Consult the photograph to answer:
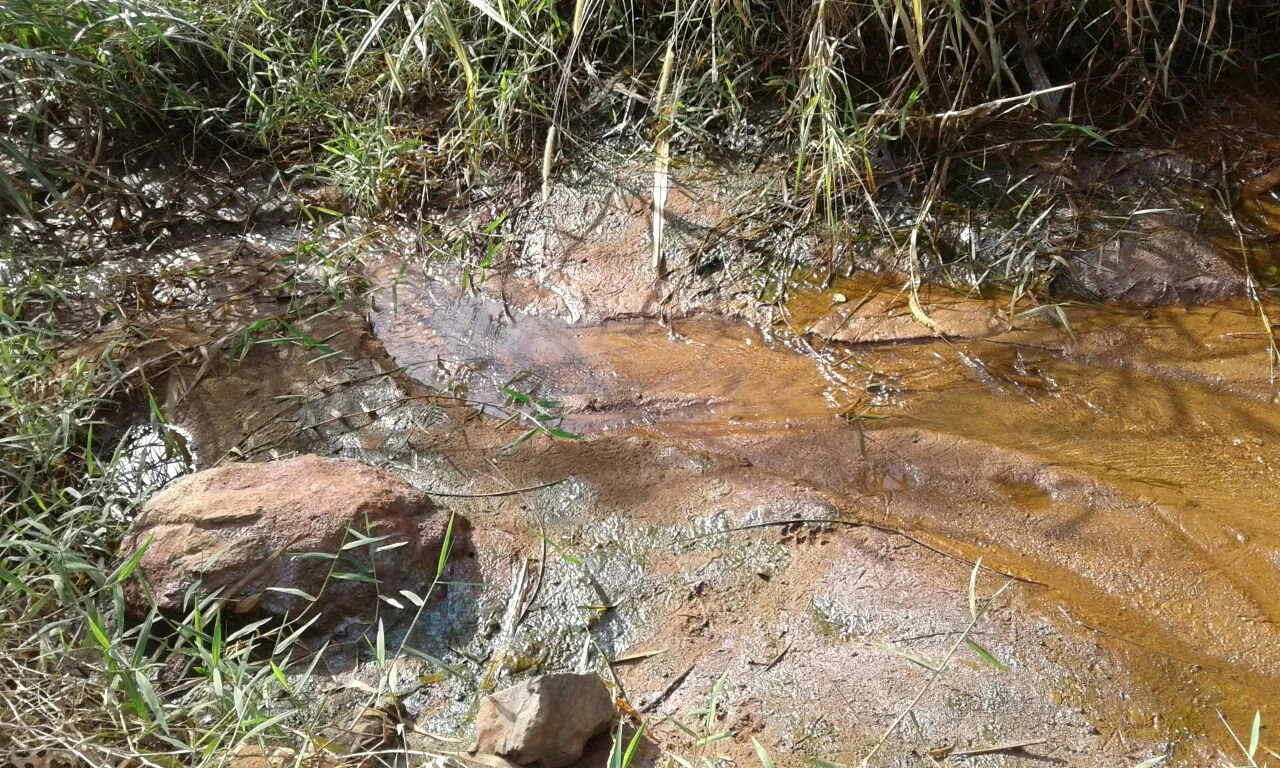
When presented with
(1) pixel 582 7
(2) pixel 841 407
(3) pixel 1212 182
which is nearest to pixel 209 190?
(1) pixel 582 7

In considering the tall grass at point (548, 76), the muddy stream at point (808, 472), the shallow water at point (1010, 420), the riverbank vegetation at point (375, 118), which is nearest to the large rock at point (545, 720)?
the muddy stream at point (808, 472)

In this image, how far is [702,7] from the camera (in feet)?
11.5

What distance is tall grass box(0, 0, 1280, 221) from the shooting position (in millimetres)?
3133

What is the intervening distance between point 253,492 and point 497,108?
195 cm

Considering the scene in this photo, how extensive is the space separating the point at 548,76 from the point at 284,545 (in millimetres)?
2313

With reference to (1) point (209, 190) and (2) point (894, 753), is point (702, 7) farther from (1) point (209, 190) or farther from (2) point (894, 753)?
(2) point (894, 753)

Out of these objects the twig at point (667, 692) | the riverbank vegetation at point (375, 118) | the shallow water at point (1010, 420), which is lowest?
the twig at point (667, 692)

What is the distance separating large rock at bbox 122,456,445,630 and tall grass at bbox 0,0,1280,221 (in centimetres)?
134

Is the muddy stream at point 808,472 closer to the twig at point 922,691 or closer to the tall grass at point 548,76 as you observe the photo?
the twig at point 922,691

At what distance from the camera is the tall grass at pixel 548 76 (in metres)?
3.13

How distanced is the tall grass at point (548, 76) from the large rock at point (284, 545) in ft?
4.41

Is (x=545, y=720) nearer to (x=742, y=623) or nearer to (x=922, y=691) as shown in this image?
(x=742, y=623)

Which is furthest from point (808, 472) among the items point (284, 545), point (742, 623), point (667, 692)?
point (284, 545)

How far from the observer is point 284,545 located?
84.3 inches
